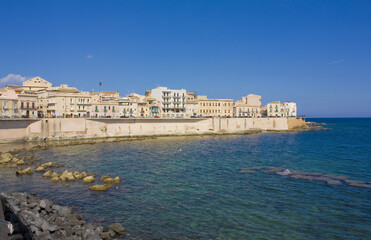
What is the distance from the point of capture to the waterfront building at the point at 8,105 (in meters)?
56.3

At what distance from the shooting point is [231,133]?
72.8 meters

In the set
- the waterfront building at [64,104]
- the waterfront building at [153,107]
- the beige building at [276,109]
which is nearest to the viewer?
the waterfront building at [64,104]

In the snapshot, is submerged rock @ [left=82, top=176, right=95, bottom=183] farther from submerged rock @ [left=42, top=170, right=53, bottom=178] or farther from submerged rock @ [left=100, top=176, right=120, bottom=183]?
submerged rock @ [left=42, top=170, right=53, bottom=178]

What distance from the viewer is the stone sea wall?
50.9 meters

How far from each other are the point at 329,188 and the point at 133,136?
46.0 meters

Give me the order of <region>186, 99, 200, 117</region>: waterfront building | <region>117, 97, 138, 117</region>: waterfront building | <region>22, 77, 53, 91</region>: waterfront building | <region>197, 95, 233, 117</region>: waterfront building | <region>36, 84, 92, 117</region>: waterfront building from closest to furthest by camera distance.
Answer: <region>36, 84, 92, 117</region>: waterfront building, <region>117, 97, 138, 117</region>: waterfront building, <region>22, 77, 53, 91</region>: waterfront building, <region>186, 99, 200, 117</region>: waterfront building, <region>197, 95, 233, 117</region>: waterfront building

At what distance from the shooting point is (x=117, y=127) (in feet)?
201

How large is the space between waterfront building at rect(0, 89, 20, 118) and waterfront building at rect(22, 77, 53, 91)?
77.5 ft

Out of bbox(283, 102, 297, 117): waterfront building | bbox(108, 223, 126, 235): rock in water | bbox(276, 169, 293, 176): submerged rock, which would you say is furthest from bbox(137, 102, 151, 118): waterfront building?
bbox(108, 223, 126, 235): rock in water

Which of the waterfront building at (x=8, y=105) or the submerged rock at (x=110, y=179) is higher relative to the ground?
the waterfront building at (x=8, y=105)

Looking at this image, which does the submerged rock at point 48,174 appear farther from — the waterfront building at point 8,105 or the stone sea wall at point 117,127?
the waterfront building at point 8,105

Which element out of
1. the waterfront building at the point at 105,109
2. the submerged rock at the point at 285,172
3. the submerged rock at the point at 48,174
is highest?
the waterfront building at the point at 105,109

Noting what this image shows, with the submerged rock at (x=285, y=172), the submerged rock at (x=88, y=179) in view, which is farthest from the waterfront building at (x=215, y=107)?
the submerged rock at (x=88, y=179)

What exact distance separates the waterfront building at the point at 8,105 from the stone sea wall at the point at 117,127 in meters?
8.30
